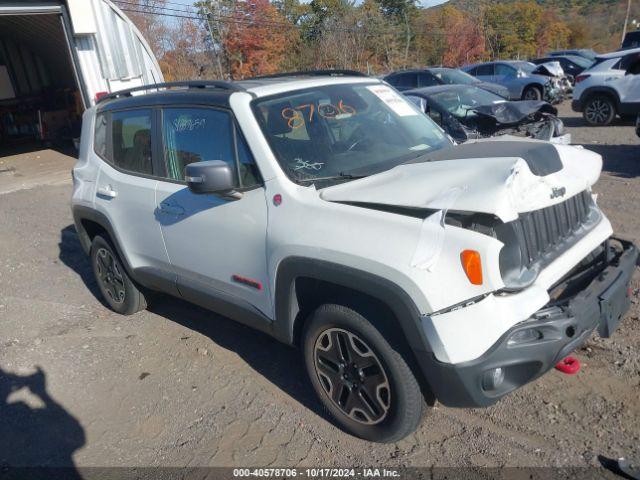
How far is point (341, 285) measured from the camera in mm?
2842

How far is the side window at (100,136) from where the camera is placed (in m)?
4.80

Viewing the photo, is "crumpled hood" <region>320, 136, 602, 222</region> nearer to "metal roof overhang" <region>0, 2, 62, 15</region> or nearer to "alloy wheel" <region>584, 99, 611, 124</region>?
"alloy wheel" <region>584, 99, 611, 124</region>

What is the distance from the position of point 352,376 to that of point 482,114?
20.6 ft

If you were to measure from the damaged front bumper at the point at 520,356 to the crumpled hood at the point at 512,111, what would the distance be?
18.5ft

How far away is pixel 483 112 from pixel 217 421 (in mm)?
6466

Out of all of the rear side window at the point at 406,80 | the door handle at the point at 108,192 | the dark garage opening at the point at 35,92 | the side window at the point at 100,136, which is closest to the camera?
the door handle at the point at 108,192

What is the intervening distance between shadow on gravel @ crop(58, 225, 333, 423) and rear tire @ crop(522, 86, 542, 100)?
14.9 meters

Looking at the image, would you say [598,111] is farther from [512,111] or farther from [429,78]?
[512,111]

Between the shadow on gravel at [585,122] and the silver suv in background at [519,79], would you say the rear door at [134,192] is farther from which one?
the silver suv in background at [519,79]

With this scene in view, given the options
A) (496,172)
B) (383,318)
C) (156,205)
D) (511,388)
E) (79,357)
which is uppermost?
(496,172)

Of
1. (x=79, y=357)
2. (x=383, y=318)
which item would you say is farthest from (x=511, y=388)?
(x=79, y=357)

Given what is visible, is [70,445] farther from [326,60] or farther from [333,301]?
[326,60]

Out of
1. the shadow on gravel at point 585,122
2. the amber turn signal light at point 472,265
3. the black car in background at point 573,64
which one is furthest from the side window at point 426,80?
the amber turn signal light at point 472,265

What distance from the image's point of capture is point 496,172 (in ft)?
8.70
